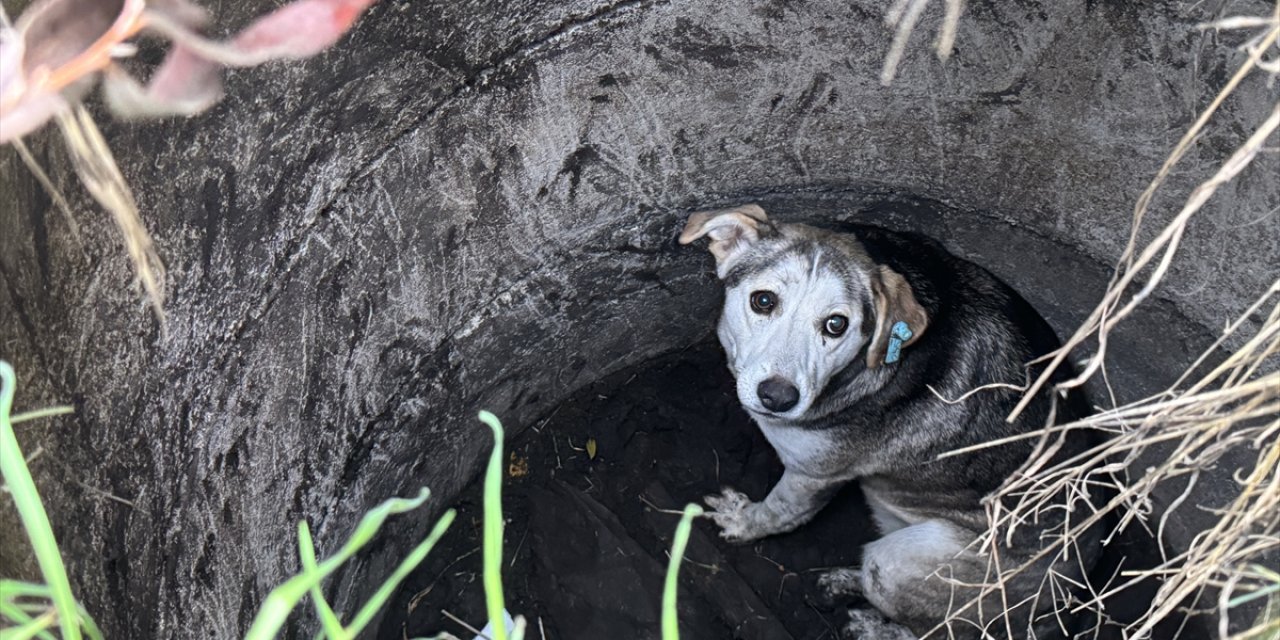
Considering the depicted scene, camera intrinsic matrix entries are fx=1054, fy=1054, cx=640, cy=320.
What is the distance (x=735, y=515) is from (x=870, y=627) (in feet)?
2.00

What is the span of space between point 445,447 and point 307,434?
0.74 m

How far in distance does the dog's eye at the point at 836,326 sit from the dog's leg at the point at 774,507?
701 mm

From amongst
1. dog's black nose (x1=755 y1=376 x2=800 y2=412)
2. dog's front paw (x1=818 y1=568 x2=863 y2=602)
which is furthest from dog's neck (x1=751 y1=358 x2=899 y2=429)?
dog's front paw (x1=818 y1=568 x2=863 y2=602)

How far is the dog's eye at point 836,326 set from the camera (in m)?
2.91

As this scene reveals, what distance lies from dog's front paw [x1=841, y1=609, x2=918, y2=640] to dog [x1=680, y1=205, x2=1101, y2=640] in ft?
0.63

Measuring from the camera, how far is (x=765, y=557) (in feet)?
12.8

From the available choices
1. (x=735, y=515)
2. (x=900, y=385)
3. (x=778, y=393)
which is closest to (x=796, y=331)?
(x=778, y=393)

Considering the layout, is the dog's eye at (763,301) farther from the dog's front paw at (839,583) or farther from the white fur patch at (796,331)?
the dog's front paw at (839,583)

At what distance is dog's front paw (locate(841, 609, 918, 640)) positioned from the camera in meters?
3.64

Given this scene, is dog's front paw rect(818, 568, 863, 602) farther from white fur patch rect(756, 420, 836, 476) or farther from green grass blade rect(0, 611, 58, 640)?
green grass blade rect(0, 611, 58, 640)

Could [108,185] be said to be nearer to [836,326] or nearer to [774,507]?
[836,326]

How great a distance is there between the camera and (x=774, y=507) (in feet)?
12.3

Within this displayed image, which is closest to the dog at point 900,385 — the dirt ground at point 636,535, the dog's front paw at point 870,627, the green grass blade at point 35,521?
the dog's front paw at point 870,627

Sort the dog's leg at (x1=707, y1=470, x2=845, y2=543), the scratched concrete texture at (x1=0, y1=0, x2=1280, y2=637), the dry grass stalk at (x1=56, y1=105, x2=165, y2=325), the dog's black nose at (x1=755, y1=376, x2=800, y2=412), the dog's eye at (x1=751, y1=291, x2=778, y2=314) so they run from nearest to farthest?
the dry grass stalk at (x1=56, y1=105, x2=165, y2=325) → the scratched concrete texture at (x1=0, y1=0, x2=1280, y2=637) → the dog's black nose at (x1=755, y1=376, x2=800, y2=412) → the dog's eye at (x1=751, y1=291, x2=778, y2=314) → the dog's leg at (x1=707, y1=470, x2=845, y2=543)
